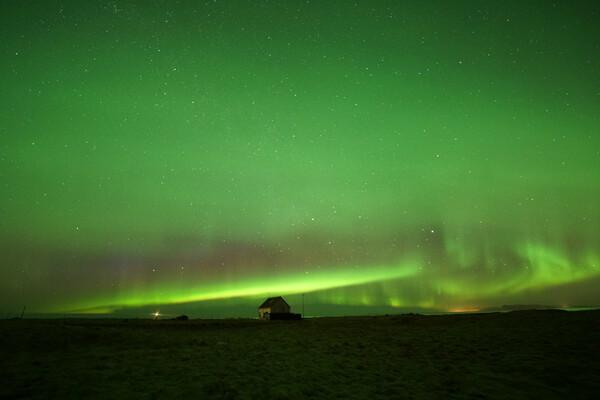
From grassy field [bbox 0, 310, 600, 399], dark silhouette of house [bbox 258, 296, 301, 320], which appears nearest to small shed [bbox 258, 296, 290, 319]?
dark silhouette of house [bbox 258, 296, 301, 320]

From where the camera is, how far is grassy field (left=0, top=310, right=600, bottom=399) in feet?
33.9

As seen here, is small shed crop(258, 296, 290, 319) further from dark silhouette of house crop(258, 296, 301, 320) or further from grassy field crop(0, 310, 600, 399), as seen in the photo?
grassy field crop(0, 310, 600, 399)

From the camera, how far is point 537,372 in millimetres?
12453

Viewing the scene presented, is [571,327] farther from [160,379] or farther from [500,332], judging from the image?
[160,379]

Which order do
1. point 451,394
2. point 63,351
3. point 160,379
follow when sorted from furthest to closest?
point 63,351 < point 160,379 < point 451,394

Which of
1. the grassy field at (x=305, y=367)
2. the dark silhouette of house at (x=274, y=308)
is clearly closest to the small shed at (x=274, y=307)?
the dark silhouette of house at (x=274, y=308)

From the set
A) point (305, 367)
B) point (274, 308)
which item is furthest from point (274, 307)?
point (305, 367)

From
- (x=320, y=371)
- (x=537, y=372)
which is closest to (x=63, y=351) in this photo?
(x=320, y=371)

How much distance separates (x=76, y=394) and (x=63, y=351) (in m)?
9.12

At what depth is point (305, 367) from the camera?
14.5 m

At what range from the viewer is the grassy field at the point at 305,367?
10.3 meters

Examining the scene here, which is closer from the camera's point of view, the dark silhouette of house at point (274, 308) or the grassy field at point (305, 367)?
the grassy field at point (305, 367)

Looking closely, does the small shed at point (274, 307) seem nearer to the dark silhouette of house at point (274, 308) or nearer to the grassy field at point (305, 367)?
the dark silhouette of house at point (274, 308)

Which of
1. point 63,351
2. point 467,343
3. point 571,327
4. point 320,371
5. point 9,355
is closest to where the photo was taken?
point 320,371
